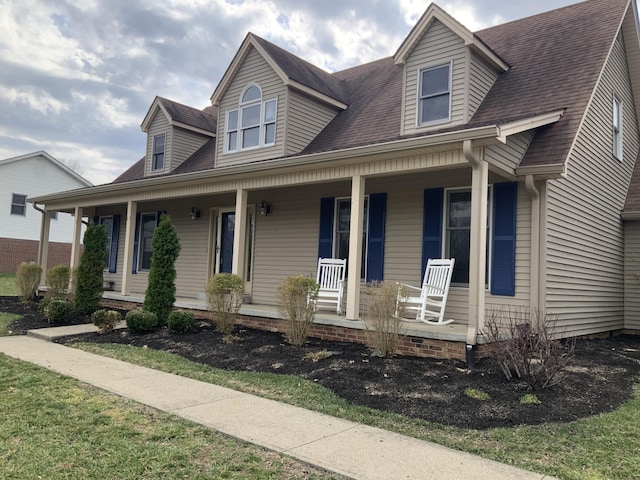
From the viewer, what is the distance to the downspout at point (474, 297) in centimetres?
590

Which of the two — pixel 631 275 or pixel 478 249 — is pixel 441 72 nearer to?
pixel 478 249

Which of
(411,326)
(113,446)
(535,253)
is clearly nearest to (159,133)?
(411,326)

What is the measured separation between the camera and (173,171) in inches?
510

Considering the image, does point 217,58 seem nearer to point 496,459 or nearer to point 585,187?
point 585,187

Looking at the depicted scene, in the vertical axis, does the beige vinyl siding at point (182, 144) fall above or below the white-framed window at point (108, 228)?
above

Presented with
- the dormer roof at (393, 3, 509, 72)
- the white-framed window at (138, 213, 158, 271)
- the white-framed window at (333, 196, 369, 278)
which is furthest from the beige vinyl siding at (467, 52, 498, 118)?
the white-framed window at (138, 213, 158, 271)

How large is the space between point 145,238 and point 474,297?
10023 millimetres

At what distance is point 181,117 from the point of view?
44.1ft

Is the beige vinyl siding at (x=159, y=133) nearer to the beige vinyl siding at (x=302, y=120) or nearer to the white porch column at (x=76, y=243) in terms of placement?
the white porch column at (x=76, y=243)

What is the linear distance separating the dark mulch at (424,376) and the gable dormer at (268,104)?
4.29 m

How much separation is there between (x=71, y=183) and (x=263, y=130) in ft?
74.4

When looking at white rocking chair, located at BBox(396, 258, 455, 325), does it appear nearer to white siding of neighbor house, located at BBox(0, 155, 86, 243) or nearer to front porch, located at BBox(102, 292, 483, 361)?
front porch, located at BBox(102, 292, 483, 361)

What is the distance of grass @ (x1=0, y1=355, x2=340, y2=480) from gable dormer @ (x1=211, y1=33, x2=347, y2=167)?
6816 mm

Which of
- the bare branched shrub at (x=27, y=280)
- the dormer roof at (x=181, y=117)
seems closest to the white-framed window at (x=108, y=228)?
the bare branched shrub at (x=27, y=280)
